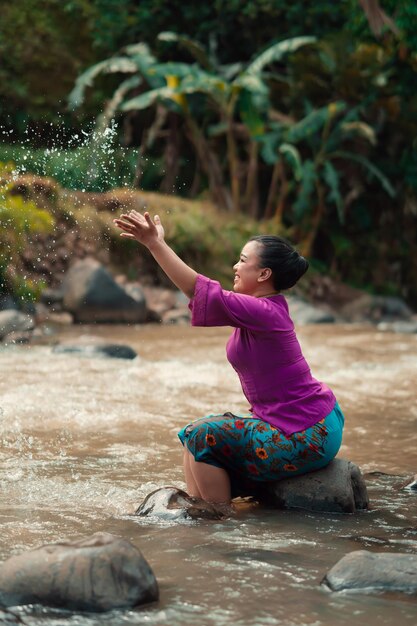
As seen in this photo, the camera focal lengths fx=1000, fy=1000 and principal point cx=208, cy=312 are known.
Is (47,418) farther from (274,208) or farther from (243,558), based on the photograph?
(274,208)

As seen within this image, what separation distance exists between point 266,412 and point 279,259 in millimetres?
650

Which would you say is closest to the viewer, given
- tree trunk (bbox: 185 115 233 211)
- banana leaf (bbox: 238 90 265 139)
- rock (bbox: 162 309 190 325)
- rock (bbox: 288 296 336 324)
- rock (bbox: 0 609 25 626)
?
rock (bbox: 0 609 25 626)

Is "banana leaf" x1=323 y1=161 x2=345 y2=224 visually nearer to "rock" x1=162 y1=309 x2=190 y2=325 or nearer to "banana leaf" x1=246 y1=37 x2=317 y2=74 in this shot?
"banana leaf" x1=246 y1=37 x2=317 y2=74

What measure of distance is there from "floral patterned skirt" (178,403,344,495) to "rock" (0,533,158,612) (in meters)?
1.15

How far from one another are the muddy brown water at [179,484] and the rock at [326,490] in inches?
2.8

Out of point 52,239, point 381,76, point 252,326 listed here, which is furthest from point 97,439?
point 381,76

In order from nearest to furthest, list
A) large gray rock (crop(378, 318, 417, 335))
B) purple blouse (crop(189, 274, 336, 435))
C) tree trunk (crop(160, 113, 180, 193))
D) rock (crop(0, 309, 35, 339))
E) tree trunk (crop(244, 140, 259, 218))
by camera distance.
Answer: purple blouse (crop(189, 274, 336, 435)), rock (crop(0, 309, 35, 339)), large gray rock (crop(378, 318, 417, 335)), tree trunk (crop(244, 140, 259, 218)), tree trunk (crop(160, 113, 180, 193))

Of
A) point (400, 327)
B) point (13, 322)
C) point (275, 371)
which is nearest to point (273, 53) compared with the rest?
point (400, 327)

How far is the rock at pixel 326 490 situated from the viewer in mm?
4258

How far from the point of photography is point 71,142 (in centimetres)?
1988

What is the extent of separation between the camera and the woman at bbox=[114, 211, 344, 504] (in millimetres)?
4180

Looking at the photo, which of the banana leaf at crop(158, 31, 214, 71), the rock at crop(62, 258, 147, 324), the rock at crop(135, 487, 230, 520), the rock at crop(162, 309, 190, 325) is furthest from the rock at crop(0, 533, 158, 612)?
the banana leaf at crop(158, 31, 214, 71)

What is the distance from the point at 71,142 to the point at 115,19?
2823 mm

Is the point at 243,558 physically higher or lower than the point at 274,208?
lower
